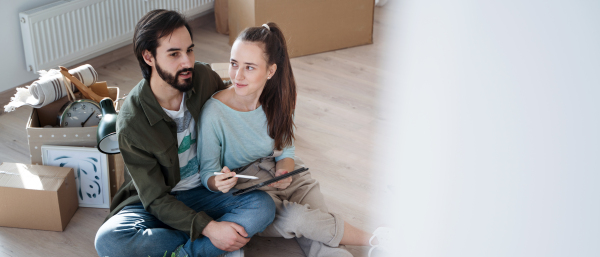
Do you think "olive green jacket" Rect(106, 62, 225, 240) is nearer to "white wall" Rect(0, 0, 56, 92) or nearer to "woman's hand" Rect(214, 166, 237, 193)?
"woman's hand" Rect(214, 166, 237, 193)

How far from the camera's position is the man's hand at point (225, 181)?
1.31 m

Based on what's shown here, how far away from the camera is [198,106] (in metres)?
1.36

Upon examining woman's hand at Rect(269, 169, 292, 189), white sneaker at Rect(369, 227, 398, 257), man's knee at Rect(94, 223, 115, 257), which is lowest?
white sneaker at Rect(369, 227, 398, 257)

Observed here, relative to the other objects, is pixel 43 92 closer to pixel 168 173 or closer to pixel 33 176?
pixel 33 176

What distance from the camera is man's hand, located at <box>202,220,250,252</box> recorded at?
4.30 feet

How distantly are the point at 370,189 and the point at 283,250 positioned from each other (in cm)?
47

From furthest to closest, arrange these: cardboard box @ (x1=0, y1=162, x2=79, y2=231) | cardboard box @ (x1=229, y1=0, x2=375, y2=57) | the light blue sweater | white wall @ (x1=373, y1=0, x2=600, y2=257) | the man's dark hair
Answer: cardboard box @ (x1=229, y1=0, x2=375, y2=57) < cardboard box @ (x1=0, y1=162, x2=79, y2=231) < the light blue sweater < the man's dark hair < white wall @ (x1=373, y1=0, x2=600, y2=257)

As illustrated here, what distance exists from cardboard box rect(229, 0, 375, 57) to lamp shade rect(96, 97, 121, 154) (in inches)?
57.3

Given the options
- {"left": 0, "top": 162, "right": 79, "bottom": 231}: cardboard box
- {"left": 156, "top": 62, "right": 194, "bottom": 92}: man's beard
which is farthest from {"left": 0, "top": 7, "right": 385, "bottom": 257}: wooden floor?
{"left": 156, "top": 62, "right": 194, "bottom": 92}: man's beard

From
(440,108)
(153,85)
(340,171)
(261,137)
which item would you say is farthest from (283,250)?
(440,108)

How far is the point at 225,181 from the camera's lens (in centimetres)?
131

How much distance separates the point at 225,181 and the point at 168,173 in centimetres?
16

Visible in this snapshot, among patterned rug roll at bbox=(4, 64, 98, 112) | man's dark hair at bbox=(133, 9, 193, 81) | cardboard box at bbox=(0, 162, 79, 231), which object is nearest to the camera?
man's dark hair at bbox=(133, 9, 193, 81)

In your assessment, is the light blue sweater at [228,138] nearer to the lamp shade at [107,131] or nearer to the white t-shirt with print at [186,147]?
the white t-shirt with print at [186,147]
